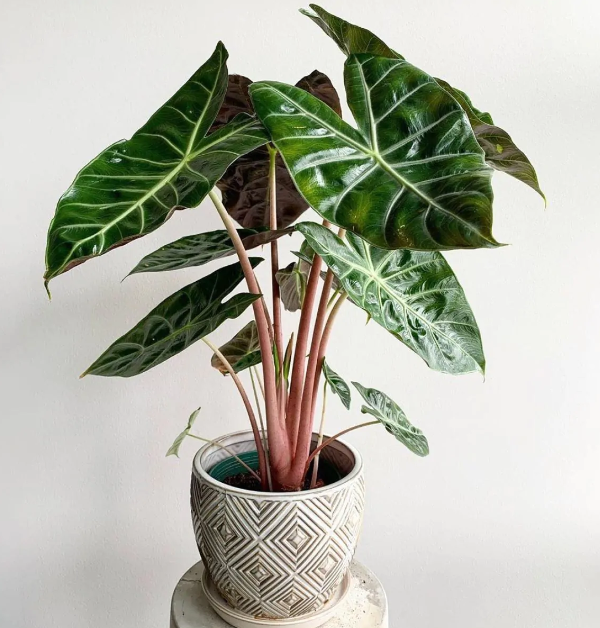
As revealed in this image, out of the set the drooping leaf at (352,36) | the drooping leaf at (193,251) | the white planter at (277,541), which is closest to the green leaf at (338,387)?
the white planter at (277,541)

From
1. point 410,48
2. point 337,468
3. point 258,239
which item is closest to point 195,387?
point 337,468

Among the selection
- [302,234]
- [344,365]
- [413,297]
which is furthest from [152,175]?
[344,365]

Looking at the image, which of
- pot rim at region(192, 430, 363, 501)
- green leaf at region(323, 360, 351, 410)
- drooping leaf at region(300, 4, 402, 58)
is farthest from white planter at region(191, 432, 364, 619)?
drooping leaf at region(300, 4, 402, 58)

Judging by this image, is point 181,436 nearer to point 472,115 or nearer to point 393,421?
point 393,421

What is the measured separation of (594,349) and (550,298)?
16cm

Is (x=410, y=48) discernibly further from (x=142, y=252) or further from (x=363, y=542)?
(x=363, y=542)

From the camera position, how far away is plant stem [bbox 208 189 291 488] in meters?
0.93

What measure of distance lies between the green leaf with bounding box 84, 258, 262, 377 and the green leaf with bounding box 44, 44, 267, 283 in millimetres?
233

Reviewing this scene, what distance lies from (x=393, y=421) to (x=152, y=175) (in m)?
0.52

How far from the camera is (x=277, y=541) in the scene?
916 mm

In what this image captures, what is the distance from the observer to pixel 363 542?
5.04 ft

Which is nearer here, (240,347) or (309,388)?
(309,388)

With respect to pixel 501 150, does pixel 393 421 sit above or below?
below

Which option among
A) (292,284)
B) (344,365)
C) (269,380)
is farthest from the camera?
(344,365)
